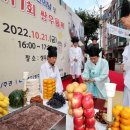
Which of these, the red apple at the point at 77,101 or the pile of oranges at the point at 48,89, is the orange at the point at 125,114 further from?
the pile of oranges at the point at 48,89

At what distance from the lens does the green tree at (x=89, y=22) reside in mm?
19844

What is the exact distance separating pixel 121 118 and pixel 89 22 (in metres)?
19.4

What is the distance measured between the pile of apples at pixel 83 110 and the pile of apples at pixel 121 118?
0.15m

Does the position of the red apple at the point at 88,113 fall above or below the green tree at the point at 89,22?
below

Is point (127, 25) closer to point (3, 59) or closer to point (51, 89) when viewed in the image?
point (51, 89)

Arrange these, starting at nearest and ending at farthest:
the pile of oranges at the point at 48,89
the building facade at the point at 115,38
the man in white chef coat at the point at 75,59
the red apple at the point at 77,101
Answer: the red apple at the point at 77,101
the pile of oranges at the point at 48,89
the man in white chef coat at the point at 75,59
the building facade at the point at 115,38

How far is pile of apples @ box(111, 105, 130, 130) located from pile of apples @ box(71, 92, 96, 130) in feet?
0.51

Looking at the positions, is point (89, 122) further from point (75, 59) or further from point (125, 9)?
point (75, 59)

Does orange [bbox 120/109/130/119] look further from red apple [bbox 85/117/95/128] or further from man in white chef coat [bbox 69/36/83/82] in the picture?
man in white chef coat [bbox 69/36/83/82]

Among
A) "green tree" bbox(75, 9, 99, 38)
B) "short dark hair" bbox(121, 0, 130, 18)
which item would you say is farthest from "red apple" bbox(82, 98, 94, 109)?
"green tree" bbox(75, 9, 99, 38)

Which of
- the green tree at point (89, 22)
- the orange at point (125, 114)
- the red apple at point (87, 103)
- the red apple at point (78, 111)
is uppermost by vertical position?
the green tree at point (89, 22)

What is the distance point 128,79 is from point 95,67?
3.63 ft

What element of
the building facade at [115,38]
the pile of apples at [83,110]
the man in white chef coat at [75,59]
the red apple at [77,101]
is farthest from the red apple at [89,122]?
the building facade at [115,38]

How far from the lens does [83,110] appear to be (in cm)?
129
